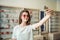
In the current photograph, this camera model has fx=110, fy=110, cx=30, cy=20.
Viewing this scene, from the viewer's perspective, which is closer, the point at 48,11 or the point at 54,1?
the point at 48,11

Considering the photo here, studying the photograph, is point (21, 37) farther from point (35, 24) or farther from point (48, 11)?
point (48, 11)

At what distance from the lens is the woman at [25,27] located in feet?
4.08

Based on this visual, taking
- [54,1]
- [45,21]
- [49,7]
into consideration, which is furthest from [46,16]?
[54,1]

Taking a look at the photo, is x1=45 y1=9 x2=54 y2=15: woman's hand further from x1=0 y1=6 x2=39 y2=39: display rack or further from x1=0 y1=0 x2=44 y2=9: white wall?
x1=0 y1=6 x2=39 y2=39: display rack

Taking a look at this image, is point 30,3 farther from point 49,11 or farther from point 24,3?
point 49,11

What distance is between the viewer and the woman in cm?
124

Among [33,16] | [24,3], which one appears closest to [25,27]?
[33,16]

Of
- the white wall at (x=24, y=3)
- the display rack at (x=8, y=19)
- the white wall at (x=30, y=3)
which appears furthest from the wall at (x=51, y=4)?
the display rack at (x=8, y=19)

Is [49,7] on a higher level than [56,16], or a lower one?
higher

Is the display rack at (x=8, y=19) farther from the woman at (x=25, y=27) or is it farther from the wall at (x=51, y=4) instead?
the wall at (x=51, y=4)

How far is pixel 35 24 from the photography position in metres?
1.29

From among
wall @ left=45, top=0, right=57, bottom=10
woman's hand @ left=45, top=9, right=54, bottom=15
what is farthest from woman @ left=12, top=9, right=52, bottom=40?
wall @ left=45, top=0, right=57, bottom=10

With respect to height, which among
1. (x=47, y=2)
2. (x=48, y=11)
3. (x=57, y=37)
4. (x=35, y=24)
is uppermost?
(x=47, y=2)

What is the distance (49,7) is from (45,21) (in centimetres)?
22
